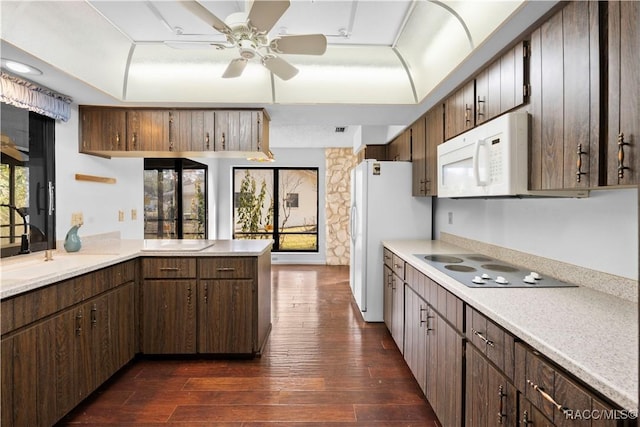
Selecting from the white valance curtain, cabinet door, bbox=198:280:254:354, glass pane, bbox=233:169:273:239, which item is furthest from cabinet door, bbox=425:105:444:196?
glass pane, bbox=233:169:273:239

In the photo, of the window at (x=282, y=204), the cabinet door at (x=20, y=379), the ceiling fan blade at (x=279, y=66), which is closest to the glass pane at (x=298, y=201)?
the window at (x=282, y=204)

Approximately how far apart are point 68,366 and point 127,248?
1135 mm

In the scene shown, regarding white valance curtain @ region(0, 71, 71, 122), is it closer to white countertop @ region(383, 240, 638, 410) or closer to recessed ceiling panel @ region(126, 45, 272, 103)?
recessed ceiling panel @ region(126, 45, 272, 103)

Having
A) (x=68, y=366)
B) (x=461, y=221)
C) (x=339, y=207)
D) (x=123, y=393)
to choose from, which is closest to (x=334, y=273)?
(x=339, y=207)

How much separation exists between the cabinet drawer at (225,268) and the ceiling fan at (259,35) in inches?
57.0

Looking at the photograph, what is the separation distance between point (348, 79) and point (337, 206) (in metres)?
4.20

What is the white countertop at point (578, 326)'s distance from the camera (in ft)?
2.83

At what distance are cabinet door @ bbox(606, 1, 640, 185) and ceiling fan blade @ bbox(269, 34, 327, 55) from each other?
1.34 meters

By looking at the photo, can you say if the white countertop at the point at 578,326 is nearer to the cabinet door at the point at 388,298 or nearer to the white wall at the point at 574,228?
Answer: the white wall at the point at 574,228

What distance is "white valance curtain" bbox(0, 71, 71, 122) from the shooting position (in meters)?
2.23

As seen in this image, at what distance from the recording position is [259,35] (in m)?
1.93

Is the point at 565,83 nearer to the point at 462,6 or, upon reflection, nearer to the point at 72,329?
the point at 462,6

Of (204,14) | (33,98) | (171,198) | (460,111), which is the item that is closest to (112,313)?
(33,98)

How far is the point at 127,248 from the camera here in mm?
2904
